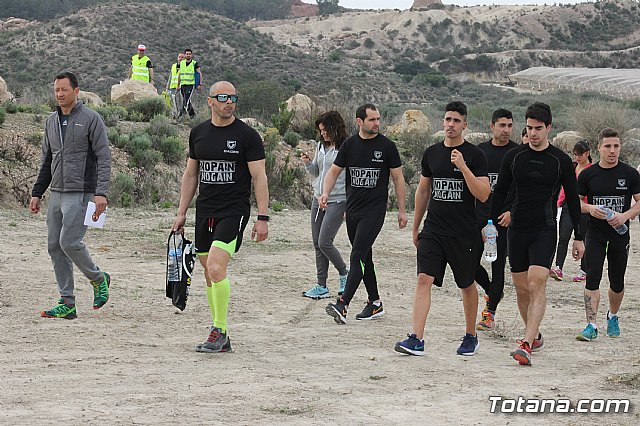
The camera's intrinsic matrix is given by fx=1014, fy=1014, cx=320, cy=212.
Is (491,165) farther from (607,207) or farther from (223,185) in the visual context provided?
(223,185)

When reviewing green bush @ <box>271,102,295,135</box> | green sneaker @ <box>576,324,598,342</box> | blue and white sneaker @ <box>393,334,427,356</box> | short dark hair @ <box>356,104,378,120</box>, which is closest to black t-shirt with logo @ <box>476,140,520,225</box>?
short dark hair @ <box>356,104,378,120</box>

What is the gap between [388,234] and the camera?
58.6 ft

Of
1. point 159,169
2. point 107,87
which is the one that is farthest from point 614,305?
point 107,87

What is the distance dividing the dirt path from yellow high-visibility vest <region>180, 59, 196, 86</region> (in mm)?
13263

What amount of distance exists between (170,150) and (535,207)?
17.1m

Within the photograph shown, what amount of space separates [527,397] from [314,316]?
145 inches

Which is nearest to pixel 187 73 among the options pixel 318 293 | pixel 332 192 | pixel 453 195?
pixel 318 293

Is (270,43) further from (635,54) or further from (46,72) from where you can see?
(635,54)

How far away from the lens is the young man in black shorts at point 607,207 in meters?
9.03

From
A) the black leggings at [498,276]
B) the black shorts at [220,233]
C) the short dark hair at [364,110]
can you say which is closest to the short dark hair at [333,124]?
the short dark hair at [364,110]

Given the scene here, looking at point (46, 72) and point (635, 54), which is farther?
point (635, 54)

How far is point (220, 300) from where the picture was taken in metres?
7.89

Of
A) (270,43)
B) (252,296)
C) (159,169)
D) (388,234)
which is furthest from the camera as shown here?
(270,43)

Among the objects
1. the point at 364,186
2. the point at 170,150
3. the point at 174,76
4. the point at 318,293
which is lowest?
the point at 318,293
